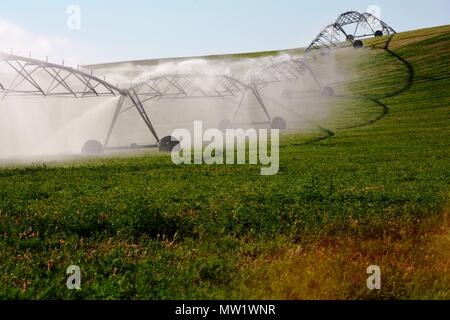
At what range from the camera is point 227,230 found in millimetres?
9484

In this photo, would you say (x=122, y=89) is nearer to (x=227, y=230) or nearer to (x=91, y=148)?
(x=91, y=148)

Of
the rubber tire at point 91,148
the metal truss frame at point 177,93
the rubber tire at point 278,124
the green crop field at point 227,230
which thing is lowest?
the green crop field at point 227,230

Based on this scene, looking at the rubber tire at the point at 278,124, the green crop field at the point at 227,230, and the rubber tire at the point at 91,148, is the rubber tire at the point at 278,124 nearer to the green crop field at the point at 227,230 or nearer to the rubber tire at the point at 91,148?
the rubber tire at the point at 91,148

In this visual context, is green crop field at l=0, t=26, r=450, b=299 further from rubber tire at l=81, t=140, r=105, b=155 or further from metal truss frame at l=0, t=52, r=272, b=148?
rubber tire at l=81, t=140, r=105, b=155

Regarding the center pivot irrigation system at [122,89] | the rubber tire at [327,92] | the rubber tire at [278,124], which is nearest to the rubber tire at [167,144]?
the center pivot irrigation system at [122,89]

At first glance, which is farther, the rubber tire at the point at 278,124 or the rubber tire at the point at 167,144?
the rubber tire at the point at 278,124

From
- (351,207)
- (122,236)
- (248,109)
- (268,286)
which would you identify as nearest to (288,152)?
(351,207)

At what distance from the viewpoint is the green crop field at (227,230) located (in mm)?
6172

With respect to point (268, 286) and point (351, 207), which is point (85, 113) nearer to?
point (351, 207)

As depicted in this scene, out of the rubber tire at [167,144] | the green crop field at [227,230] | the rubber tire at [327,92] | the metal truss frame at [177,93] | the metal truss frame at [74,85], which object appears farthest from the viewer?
the rubber tire at [327,92]

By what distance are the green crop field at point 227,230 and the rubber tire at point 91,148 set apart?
9.46 m

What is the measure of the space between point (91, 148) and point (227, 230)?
2178 centimetres

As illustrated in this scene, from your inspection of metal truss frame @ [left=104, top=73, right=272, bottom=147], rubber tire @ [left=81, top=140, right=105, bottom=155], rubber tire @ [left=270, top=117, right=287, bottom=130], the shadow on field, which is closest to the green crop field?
rubber tire @ [left=81, top=140, right=105, bottom=155]
